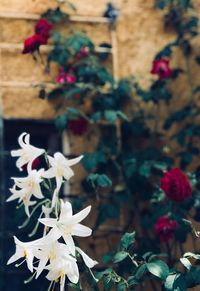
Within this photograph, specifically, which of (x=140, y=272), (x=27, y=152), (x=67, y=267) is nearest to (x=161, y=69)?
(x=27, y=152)

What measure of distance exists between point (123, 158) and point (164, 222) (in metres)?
0.69

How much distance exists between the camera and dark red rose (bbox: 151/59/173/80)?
13.2ft

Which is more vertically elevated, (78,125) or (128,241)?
(78,125)

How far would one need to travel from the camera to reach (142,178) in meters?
4.02

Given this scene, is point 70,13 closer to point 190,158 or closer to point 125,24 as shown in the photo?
point 125,24

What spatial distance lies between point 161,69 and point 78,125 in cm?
57

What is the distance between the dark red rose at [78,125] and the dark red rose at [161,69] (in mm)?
494

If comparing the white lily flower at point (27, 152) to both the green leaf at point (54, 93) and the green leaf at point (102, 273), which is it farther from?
the green leaf at point (54, 93)

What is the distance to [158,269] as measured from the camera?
262 centimetres

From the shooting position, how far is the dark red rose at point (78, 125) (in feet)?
13.1

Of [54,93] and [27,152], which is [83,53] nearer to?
[54,93]

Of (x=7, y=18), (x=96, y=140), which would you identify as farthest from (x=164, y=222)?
(x=7, y=18)

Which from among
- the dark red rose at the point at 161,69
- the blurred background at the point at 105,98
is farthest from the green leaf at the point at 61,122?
the dark red rose at the point at 161,69

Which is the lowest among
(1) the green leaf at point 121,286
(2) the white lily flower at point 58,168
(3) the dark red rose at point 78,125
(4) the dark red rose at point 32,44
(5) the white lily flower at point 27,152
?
(1) the green leaf at point 121,286
